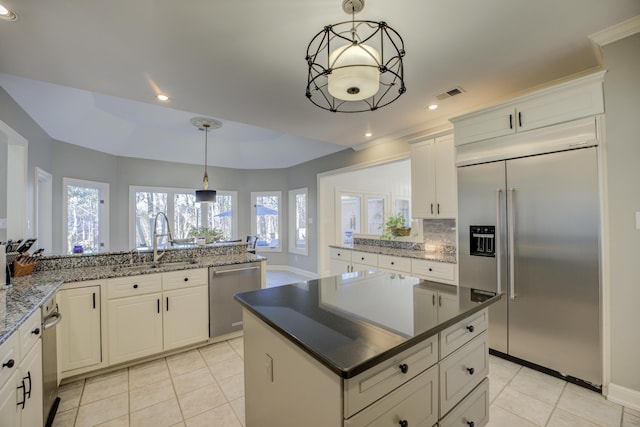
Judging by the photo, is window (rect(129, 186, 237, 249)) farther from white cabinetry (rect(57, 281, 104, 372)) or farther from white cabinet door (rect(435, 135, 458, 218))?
white cabinet door (rect(435, 135, 458, 218))

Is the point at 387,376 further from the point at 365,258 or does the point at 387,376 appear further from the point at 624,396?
the point at 365,258

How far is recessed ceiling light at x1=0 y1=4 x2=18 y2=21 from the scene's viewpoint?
5.56 ft

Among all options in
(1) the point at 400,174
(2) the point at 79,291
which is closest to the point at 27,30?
(2) the point at 79,291

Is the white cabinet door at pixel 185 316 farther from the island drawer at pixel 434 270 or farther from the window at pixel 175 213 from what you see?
the window at pixel 175 213

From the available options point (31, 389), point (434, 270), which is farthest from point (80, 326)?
point (434, 270)

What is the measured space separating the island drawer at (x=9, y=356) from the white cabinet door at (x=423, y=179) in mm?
3698

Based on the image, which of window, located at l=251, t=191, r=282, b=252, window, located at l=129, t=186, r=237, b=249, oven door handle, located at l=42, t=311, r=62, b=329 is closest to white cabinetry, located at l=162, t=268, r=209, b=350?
oven door handle, located at l=42, t=311, r=62, b=329

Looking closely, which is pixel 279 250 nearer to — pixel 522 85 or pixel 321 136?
pixel 321 136

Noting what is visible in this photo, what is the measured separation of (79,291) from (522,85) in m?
4.50

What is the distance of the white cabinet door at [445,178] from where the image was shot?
3.36 meters

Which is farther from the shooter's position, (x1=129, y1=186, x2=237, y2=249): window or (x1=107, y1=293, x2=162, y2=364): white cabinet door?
(x1=129, y1=186, x2=237, y2=249): window

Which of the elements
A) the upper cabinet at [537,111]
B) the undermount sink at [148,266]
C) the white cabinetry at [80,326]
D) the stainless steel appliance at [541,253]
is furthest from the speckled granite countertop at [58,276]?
the upper cabinet at [537,111]

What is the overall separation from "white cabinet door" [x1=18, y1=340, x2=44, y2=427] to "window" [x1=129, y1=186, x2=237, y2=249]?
15.6ft

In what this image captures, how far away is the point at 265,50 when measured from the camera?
2.17 m
